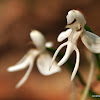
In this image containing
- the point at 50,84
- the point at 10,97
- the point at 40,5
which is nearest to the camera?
the point at 10,97

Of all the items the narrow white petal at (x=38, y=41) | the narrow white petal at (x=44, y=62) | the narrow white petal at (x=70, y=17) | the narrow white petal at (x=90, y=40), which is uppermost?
the narrow white petal at (x=70, y=17)

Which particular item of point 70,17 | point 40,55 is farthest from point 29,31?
point 70,17

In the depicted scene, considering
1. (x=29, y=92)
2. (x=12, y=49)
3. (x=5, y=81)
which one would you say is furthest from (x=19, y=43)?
(x=29, y=92)

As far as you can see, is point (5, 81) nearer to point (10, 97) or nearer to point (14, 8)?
point (10, 97)

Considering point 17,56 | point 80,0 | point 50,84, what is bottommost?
point 50,84

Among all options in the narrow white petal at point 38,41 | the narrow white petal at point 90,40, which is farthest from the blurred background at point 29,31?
the narrow white petal at point 90,40

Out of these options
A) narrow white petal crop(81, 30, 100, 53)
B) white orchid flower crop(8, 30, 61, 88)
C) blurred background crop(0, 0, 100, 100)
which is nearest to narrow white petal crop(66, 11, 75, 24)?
narrow white petal crop(81, 30, 100, 53)

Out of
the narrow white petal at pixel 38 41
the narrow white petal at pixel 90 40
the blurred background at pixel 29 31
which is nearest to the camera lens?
the narrow white petal at pixel 90 40

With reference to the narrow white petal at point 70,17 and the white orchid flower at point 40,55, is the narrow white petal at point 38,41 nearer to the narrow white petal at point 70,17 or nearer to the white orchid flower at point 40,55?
the white orchid flower at point 40,55
